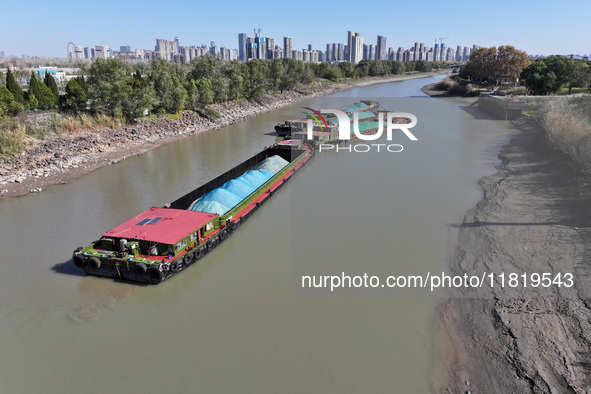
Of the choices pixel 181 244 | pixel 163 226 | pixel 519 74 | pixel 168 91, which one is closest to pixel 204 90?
pixel 168 91

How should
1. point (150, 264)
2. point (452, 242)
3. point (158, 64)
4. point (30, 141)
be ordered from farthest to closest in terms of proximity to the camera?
point (158, 64) < point (30, 141) < point (452, 242) < point (150, 264)

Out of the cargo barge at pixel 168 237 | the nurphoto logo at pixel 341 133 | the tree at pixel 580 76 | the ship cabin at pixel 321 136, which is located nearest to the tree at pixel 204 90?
the nurphoto logo at pixel 341 133

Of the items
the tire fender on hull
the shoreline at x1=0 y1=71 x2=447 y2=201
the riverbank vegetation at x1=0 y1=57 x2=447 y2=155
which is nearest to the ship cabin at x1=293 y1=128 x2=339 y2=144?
the shoreline at x1=0 y1=71 x2=447 y2=201

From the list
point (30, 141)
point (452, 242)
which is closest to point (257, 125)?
point (30, 141)

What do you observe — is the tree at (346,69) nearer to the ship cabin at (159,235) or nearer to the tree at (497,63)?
the tree at (497,63)

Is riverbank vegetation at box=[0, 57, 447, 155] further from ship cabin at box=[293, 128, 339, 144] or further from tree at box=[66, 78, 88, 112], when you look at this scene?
ship cabin at box=[293, 128, 339, 144]

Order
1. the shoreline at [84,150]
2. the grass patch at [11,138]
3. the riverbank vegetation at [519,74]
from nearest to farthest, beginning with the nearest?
1. the shoreline at [84,150]
2. the grass patch at [11,138]
3. the riverbank vegetation at [519,74]

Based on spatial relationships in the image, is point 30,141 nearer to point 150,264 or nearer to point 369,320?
point 150,264
